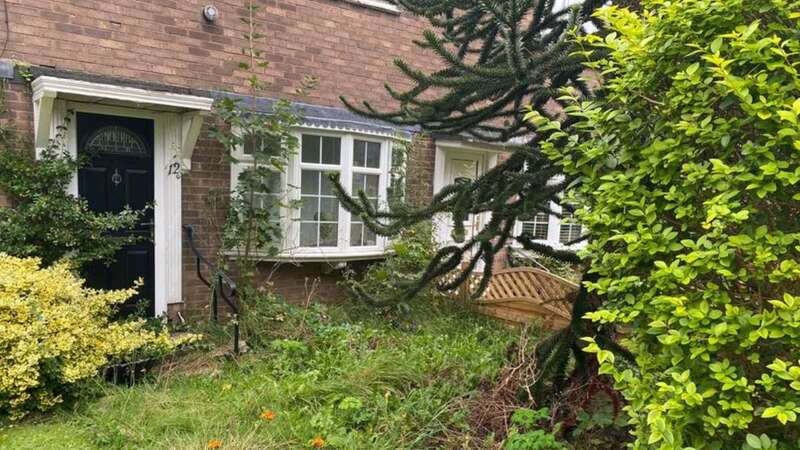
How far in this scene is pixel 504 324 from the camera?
7047 millimetres

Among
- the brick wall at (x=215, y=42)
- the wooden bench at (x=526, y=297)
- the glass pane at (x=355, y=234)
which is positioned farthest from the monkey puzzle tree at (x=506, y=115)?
→ the glass pane at (x=355, y=234)

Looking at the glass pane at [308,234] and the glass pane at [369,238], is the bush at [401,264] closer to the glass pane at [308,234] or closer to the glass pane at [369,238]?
the glass pane at [369,238]

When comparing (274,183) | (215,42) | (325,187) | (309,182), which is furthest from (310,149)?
(215,42)

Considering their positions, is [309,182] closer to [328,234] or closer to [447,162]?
[328,234]

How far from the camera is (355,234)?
7.55 metres

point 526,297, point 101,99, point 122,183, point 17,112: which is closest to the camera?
point 17,112

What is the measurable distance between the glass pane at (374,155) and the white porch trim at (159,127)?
95.3 inches

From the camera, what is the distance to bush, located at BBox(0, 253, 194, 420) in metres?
3.89

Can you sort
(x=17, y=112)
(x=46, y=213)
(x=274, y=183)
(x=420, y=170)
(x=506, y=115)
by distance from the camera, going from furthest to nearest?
(x=420, y=170)
(x=274, y=183)
(x=17, y=112)
(x=46, y=213)
(x=506, y=115)

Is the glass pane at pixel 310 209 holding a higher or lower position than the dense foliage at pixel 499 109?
lower

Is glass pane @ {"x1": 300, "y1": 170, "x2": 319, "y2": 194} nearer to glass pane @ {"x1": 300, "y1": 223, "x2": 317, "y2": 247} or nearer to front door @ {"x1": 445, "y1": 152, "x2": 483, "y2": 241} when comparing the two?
glass pane @ {"x1": 300, "y1": 223, "x2": 317, "y2": 247}

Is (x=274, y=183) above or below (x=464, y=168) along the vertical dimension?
below

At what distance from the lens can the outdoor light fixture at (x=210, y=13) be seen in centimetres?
618

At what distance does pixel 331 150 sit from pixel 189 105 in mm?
2117
